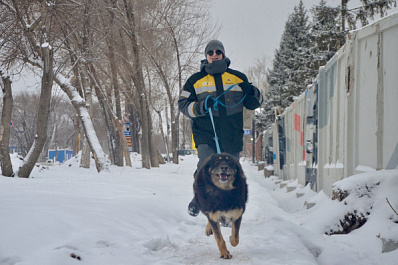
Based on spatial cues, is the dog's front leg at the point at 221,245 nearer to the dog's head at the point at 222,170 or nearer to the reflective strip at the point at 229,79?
the dog's head at the point at 222,170

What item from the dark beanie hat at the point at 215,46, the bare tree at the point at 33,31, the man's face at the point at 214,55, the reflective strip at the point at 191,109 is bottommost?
the reflective strip at the point at 191,109

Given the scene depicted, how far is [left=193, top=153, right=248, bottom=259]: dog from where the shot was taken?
3727 mm

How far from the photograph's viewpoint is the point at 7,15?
10.4 metres

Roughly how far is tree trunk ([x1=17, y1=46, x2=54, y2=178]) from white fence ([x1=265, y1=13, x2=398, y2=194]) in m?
6.57

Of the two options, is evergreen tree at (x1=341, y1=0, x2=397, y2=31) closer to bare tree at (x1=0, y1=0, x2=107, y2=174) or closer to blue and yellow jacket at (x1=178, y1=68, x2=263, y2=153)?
bare tree at (x1=0, y1=0, x2=107, y2=174)

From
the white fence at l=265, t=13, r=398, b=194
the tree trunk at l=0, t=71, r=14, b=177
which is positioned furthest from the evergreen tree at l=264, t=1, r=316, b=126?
the white fence at l=265, t=13, r=398, b=194

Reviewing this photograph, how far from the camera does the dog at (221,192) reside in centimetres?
373

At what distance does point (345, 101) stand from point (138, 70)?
13.3m

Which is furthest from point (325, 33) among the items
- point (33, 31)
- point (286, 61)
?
point (33, 31)

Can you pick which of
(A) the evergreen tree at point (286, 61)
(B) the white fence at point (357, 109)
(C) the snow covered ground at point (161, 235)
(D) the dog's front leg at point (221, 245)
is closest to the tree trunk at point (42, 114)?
(C) the snow covered ground at point (161, 235)

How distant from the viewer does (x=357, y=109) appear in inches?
213

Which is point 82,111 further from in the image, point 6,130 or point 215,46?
point 215,46

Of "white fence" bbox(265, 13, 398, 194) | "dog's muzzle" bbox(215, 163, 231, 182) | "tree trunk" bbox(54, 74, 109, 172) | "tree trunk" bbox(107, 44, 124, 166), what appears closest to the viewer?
"dog's muzzle" bbox(215, 163, 231, 182)

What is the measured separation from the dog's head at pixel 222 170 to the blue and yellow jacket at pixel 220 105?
0.62 meters
